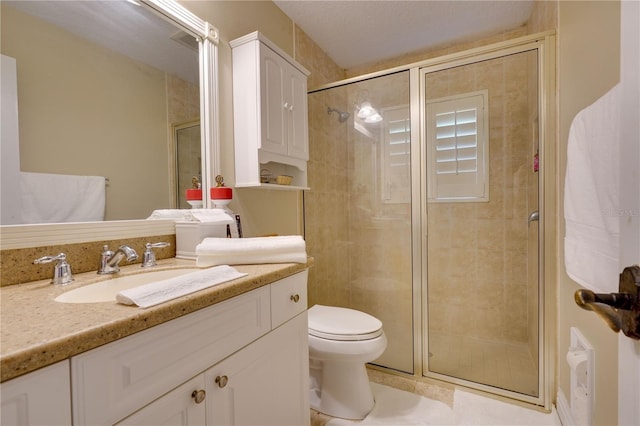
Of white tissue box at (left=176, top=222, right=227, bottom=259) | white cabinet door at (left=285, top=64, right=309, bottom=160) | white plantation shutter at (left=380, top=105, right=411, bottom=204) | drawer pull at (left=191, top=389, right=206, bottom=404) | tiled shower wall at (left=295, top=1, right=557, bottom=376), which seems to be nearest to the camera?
drawer pull at (left=191, top=389, right=206, bottom=404)

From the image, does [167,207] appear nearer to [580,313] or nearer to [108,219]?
[108,219]

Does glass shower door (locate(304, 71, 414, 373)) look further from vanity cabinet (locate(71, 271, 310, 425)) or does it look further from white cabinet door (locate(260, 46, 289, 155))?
vanity cabinet (locate(71, 271, 310, 425))

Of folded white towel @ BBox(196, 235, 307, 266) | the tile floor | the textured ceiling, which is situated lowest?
the tile floor

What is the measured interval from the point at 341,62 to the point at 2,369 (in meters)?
2.79

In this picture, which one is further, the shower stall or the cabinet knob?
the shower stall

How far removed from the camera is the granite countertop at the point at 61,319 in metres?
0.43

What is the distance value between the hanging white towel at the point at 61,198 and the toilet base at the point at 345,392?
4.14 ft

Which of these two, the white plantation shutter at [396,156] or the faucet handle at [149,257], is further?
the white plantation shutter at [396,156]

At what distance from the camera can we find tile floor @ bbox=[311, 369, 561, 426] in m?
1.45

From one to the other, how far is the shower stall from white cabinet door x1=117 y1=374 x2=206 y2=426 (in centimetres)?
151

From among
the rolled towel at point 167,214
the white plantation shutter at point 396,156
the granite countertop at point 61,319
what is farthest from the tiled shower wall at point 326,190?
the granite countertop at point 61,319

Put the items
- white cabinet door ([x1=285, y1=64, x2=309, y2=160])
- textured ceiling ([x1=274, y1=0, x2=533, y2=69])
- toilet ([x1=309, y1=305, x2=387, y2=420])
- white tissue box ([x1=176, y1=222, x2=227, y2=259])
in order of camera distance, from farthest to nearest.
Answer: textured ceiling ([x1=274, y1=0, x2=533, y2=69]), white cabinet door ([x1=285, y1=64, x2=309, y2=160]), toilet ([x1=309, y1=305, x2=387, y2=420]), white tissue box ([x1=176, y1=222, x2=227, y2=259])

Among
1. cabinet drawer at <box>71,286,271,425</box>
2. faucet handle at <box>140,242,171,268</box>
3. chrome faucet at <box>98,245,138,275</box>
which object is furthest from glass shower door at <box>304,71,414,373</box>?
cabinet drawer at <box>71,286,271,425</box>

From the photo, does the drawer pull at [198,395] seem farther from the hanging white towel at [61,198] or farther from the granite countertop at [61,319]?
the hanging white towel at [61,198]
